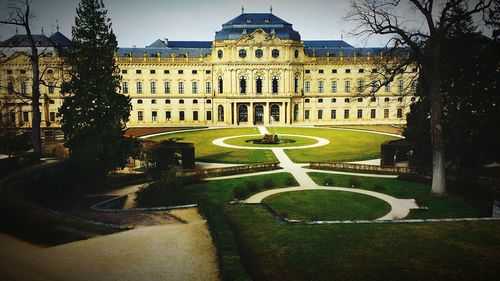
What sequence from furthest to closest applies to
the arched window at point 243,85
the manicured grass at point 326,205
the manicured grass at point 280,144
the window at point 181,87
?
the window at point 181,87 < the arched window at point 243,85 < the manicured grass at point 280,144 < the manicured grass at point 326,205

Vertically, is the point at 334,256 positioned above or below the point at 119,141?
below

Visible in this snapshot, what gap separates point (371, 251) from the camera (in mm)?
13266

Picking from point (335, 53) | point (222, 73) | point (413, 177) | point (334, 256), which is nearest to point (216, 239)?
point (334, 256)

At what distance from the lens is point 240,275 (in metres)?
11.1

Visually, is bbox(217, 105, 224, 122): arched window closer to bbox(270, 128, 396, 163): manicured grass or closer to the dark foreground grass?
bbox(270, 128, 396, 163): manicured grass

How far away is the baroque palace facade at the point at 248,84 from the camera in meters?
69.8

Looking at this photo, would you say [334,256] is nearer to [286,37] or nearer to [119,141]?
[119,141]

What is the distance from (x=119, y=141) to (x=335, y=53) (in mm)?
59345

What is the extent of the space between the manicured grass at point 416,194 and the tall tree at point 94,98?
15932mm

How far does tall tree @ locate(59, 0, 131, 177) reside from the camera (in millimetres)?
27000

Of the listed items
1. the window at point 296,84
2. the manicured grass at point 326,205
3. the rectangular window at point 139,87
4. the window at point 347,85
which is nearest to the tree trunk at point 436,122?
the manicured grass at point 326,205

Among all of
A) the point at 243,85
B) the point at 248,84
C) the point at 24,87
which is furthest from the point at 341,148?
the point at 24,87

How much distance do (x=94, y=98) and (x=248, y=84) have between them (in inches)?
1761

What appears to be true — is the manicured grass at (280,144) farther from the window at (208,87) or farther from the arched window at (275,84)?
the window at (208,87)
